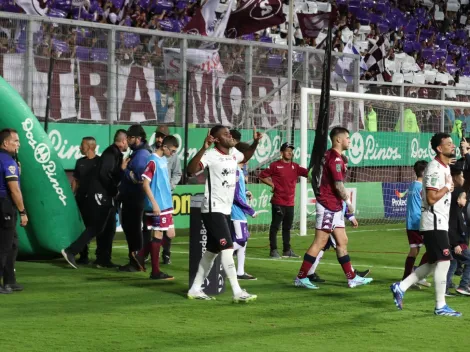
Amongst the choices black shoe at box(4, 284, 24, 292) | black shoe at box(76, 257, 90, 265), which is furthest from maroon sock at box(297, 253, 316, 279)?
black shoe at box(76, 257, 90, 265)

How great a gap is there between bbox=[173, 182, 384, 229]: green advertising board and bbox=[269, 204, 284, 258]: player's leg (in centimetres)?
356

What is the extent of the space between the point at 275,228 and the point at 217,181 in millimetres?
5519

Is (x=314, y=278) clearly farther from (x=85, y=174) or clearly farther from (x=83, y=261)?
(x=85, y=174)

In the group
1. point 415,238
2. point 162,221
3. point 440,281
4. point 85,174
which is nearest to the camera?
point 440,281

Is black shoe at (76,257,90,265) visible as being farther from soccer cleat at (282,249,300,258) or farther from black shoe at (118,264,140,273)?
soccer cleat at (282,249,300,258)

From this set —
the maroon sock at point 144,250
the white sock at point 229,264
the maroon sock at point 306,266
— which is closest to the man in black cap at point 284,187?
the maroon sock at point 144,250

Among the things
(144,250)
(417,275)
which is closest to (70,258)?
(144,250)

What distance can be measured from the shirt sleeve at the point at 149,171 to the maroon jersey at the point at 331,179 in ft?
7.10

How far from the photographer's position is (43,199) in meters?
14.5

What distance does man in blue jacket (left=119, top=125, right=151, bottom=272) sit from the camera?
521 inches

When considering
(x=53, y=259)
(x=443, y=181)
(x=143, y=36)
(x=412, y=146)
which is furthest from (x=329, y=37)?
(x=412, y=146)

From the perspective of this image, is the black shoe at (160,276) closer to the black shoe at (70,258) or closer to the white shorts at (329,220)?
the black shoe at (70,258)

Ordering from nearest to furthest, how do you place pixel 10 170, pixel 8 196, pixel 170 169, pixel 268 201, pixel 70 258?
1. pixel 10 170
2. pixel 8 196
3. pixel 70 258
4. pixel 170 169
5. pixel 268 201

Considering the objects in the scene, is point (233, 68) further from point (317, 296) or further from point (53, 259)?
point (317, 296)
